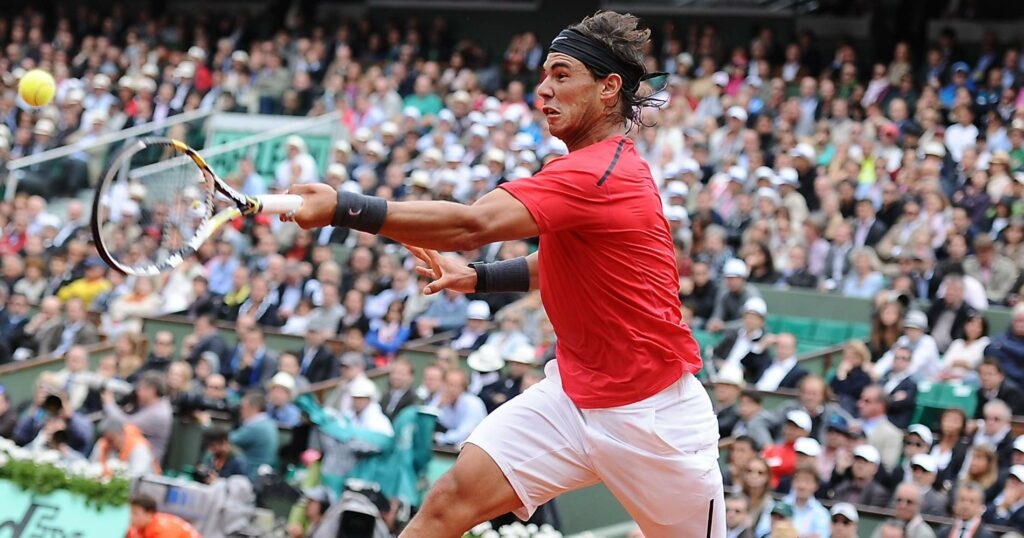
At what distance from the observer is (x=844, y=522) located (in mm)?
9352

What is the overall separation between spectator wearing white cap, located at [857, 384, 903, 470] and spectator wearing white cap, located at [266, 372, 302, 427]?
14.5ft

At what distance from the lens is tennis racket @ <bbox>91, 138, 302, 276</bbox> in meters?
4.57

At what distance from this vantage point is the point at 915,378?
11.8m

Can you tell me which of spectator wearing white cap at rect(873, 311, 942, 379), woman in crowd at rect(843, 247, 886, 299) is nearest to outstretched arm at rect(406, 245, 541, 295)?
spectator wearing white cap at rect(873, 311, 942, 379)

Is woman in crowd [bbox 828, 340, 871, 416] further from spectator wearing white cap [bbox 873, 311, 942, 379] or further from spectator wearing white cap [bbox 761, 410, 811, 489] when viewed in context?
spectator wearing white cap [bbox 761, 410, 811, 489]

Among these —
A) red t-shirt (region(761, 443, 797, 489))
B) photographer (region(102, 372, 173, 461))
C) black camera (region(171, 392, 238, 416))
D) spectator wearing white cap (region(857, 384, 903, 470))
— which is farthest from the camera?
black camera (region(171, 392, 238, 416))

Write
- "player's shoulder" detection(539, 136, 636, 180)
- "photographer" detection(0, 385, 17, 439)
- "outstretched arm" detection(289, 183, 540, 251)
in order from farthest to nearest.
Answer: "photographer" detection(0, 385, 17, 439) → "player's shoulder" detection(539, 136, 636, 180) → "outstretched arm" detection(289, 183, 540, 251)

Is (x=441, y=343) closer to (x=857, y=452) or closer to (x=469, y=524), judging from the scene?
(x=857, y=452)

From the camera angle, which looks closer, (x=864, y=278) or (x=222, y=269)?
(x=864, y=278)

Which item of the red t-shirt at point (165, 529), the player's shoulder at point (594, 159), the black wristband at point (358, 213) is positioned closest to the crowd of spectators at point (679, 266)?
the red t-shirt at point (165, 529)

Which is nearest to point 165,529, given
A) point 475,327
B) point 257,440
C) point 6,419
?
point 257,440

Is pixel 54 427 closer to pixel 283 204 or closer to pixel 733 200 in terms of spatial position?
pixel 733 200

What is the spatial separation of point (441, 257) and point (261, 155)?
14009 millimetres

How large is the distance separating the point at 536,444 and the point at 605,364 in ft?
1.22
